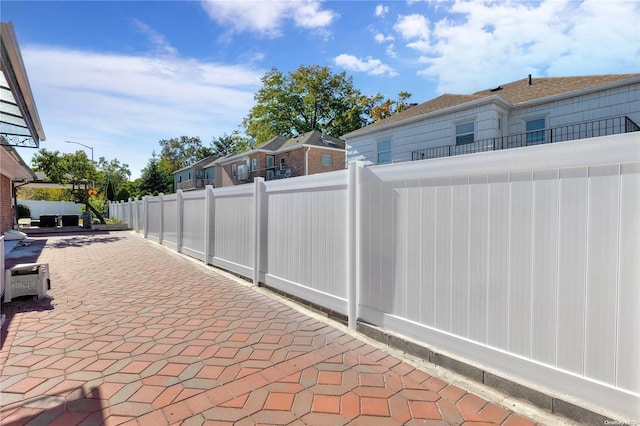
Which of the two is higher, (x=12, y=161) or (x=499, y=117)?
(x=499, y=117)

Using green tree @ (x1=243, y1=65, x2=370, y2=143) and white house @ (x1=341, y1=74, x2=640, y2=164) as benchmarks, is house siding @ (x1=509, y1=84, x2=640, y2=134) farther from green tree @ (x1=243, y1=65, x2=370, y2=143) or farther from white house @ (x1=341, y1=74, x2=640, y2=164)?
green tree @ (x1=243, y1=65, x2=370, y2=143)

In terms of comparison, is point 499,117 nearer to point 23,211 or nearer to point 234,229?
point 234,229

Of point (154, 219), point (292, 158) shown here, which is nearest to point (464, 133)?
point (154, 219)

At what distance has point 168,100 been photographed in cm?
1373

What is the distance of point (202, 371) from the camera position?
2.81m

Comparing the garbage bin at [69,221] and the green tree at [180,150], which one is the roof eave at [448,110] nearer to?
the garbage bin at [69,221]

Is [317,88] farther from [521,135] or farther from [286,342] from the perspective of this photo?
[286,342]

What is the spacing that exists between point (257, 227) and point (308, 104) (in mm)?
31931

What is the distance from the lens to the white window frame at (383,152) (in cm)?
1447

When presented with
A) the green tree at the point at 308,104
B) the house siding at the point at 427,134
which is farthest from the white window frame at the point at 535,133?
the green tree at the point at 308,104

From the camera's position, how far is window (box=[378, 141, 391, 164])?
47.5ft

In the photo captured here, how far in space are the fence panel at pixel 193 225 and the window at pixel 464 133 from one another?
967 centimetres

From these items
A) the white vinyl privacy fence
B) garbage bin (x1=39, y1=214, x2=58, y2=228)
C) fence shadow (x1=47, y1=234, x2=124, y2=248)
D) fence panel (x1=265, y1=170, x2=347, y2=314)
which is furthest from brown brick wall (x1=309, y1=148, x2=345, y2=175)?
the white vinyl privacy fence

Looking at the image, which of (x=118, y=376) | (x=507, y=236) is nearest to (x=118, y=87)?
(x=118, y=376)
